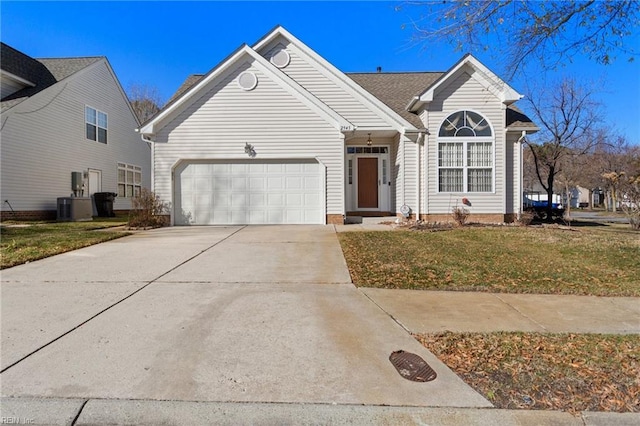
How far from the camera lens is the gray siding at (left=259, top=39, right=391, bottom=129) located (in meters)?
13.6

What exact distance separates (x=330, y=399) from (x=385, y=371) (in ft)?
1.98

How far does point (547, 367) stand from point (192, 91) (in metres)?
12.9

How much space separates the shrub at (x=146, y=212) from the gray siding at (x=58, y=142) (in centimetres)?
711

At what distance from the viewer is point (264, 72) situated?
517 inches

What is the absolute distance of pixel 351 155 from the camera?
1505 cm

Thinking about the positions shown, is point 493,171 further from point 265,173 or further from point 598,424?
point 598,424

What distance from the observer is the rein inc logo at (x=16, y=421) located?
2459 millimetres

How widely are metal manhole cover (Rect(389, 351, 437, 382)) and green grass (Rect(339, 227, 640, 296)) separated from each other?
2264mm

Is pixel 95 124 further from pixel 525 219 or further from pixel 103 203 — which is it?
pixel 525 219

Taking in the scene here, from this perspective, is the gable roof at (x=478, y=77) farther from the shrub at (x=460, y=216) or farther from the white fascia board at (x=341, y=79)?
the shrub at (x=460, y=216)

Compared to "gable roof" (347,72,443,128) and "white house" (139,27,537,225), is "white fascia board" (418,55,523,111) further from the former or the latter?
"gable roof" (347,72,443,128)

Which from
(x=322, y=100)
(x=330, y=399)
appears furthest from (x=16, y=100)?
(x=330, y=399)

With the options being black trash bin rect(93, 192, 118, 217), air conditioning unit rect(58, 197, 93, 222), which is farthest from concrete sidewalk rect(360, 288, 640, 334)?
black trash bin rect(93, 192, 118, 217)

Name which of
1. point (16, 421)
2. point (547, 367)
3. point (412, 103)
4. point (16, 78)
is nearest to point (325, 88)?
point (412, 103)
